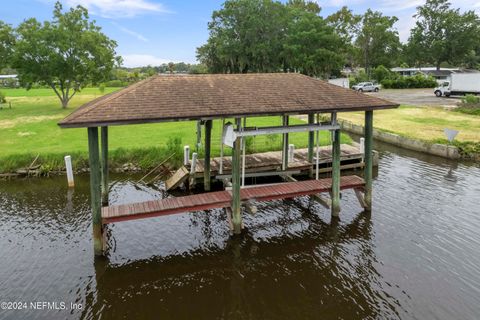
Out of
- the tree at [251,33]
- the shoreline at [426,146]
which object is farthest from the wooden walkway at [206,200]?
the tree at [251,33]

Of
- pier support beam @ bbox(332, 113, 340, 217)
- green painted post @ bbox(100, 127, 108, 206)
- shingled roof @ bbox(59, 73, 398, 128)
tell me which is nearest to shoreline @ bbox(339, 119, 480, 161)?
shingled roof @ bbox(59, 73, 398, 128)

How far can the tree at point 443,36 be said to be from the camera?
260 ft

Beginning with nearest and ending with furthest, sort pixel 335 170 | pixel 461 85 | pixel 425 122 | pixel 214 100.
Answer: pixel 214 100, pixel 335 170, pixel 425 122, pixel 461 85

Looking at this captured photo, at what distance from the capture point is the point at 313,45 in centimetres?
5700

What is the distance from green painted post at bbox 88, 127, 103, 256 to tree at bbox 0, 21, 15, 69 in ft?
118

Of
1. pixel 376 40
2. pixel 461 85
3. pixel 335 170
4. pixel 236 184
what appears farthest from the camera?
pixel 376 40

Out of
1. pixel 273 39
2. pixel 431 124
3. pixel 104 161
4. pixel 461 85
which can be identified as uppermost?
pixel 273 39

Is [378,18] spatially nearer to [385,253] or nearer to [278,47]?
[278,47]

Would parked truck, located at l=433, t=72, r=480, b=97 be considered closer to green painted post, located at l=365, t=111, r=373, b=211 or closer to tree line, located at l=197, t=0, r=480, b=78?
tree line, located at l=197, t=0, r=480, b=78

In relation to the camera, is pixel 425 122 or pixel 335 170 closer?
pixel 335 170

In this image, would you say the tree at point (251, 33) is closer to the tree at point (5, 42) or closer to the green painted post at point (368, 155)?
the tree at point (5, 42)

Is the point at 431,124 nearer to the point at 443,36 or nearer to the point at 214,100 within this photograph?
the point at 214,100

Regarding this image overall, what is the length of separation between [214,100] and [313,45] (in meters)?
50.2

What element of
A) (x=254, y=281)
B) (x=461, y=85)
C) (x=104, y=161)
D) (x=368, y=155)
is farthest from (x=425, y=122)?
(x=104, y=161)
